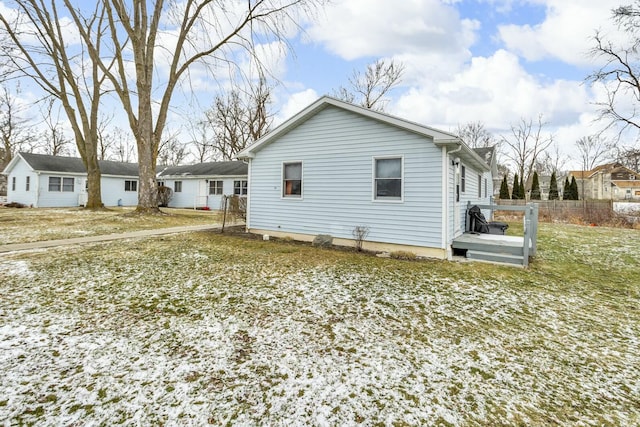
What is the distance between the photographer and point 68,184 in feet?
68.8

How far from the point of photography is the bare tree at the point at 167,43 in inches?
520

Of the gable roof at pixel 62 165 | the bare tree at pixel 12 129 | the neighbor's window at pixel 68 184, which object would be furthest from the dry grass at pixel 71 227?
the bare tree at pixel 12 129

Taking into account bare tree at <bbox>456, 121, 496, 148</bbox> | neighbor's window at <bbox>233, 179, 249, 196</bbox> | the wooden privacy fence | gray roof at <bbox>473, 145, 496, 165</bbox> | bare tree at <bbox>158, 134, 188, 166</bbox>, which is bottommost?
the wooden privacy fence

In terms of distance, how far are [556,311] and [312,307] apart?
364cm

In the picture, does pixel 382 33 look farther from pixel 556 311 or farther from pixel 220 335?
pixel 220 335

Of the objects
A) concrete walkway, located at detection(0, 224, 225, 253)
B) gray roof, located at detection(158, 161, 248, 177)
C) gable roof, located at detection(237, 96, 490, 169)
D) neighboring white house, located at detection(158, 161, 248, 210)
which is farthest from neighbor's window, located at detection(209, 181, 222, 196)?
gable roof, located at detection(237, 96, 490, 169)

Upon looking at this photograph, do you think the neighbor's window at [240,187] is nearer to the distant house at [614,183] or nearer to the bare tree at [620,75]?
the bare tree at [620,75]

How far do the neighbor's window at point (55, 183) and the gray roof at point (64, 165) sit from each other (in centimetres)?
65

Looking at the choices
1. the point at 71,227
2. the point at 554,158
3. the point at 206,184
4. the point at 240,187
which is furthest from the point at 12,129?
the point at 554,158

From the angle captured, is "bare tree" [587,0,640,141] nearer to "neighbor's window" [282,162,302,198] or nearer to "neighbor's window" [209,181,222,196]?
"neighbor's window" [282,162,302,198]

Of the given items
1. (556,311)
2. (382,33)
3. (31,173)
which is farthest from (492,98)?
(31,173)

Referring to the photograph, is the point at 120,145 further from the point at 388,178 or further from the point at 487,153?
the point at 487,153

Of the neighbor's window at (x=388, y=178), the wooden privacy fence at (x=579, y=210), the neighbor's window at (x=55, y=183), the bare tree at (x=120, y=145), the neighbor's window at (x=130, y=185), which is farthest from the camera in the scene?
the bare tree at (x=120, y=145)

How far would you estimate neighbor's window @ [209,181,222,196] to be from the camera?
21359 millimetres
